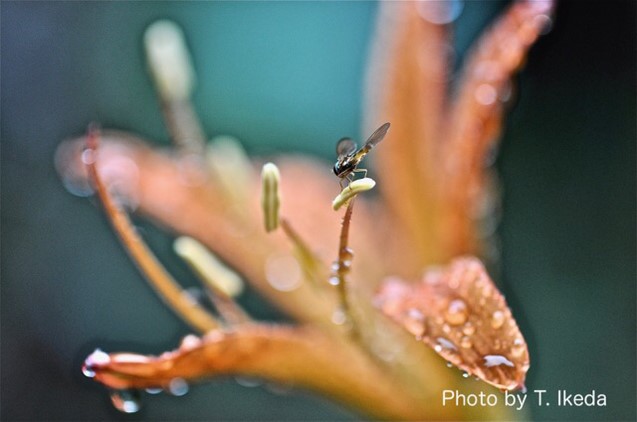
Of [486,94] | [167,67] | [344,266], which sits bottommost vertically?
[344,266]

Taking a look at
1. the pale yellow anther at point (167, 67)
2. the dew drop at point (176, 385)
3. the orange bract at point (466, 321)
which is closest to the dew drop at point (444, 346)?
the orange bract at point (466, 321)

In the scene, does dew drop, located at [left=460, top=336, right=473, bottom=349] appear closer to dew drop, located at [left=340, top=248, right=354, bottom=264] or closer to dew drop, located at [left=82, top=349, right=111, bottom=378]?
dew drop, located at [left=340, top=248, right=354, bottom=264]

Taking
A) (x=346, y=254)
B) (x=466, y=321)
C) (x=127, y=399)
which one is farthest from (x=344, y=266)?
(x=127, y=399)

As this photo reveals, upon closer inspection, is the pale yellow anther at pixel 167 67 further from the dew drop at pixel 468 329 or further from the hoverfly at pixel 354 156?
the dew drop at pixel 468 329

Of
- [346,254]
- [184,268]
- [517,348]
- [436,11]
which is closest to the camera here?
[517,348]

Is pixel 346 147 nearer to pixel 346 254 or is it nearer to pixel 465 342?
pixel 346 254
